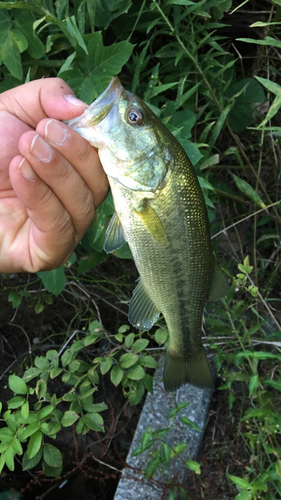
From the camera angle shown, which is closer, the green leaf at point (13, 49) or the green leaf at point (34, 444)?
the green leaf at point (34, 444)

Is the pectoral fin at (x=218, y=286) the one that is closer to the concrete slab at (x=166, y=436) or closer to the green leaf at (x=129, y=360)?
the green leaf at (x=129, y=360)

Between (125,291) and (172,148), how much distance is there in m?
1.79

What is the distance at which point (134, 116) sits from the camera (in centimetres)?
144

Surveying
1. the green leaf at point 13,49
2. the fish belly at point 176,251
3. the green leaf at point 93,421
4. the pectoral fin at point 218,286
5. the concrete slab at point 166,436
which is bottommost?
the concrete slab at point 166,436

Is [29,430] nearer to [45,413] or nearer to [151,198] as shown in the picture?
[45,413]

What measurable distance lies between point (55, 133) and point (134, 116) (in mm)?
300

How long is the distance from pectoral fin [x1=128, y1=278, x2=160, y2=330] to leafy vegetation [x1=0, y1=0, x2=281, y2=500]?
317 millimetres

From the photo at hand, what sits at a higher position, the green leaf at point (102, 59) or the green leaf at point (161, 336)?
the green leaf at point (102, 59)

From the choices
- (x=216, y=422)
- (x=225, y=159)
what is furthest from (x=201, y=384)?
(x=225, y=159)

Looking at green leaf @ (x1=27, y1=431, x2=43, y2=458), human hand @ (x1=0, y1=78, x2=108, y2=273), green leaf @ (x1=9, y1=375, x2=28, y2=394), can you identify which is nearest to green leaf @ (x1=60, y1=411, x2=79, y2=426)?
green leaf @ (x1=27, y1=431, x2=43, y2=458)

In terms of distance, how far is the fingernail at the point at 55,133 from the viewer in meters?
1.35

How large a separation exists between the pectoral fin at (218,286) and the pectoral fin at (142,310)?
0.28 m

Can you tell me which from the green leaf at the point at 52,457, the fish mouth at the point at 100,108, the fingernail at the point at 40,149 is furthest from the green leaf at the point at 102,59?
the green leaf at the point at 52,457

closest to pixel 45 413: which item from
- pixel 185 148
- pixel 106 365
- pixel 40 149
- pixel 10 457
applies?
pixel 10 457
